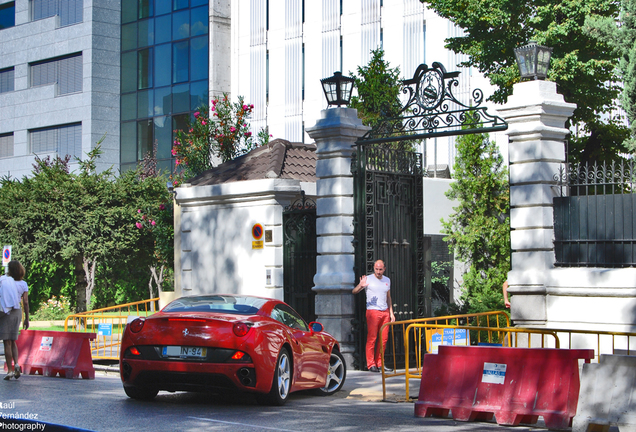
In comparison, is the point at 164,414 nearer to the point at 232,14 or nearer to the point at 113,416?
the point at 113,416

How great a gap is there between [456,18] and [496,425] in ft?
53.2

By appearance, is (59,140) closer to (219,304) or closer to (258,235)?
(258,235)

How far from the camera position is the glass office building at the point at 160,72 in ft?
127

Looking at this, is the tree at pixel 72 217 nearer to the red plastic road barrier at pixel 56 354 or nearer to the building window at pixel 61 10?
the red plastic road barrier at pixel 56 354

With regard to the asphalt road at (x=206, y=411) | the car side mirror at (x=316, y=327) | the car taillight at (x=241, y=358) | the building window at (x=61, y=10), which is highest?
the building window at (x=61, y=10)

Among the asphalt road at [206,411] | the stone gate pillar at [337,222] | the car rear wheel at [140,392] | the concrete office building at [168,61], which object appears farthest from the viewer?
the concrete office building at [168,61]

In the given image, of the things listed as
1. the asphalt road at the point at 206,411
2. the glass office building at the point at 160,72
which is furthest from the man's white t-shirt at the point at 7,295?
the glass office building at the point at 160,72

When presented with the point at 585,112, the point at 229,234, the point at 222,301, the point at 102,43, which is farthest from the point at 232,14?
the point at 222,301

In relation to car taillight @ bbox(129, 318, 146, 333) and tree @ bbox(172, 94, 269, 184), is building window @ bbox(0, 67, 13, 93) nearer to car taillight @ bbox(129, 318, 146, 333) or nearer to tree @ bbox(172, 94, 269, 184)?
tree @ bbox(172, 94, 269, 184)

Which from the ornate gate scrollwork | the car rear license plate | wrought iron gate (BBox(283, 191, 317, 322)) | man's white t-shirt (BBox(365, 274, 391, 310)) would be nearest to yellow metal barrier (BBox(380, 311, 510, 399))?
man's white t-shirt (BBox(365, 274, 391, 310))

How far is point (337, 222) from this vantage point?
1484 centimetres

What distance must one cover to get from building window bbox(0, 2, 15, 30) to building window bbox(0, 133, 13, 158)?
20.1ft

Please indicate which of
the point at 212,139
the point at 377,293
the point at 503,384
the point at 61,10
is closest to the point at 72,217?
the point at 212,139

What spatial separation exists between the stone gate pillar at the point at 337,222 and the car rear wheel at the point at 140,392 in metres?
5.01
